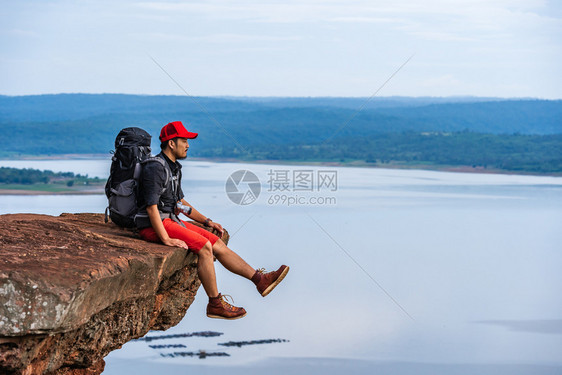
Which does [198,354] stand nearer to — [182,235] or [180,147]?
[182,235]

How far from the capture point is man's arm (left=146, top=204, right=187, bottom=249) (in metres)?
5.94

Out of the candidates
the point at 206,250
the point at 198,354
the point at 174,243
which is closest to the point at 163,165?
the point at 174,243

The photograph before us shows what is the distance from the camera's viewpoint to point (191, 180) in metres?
65.9

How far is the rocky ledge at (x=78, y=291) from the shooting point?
4512mm

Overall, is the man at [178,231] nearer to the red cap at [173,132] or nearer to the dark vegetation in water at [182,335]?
the red cap at [173,132]

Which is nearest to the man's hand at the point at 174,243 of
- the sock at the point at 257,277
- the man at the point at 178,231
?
the man at the point at 178,231

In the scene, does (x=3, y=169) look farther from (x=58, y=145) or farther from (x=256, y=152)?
(x=256, y=152)

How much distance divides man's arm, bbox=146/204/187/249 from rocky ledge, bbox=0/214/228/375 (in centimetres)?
7

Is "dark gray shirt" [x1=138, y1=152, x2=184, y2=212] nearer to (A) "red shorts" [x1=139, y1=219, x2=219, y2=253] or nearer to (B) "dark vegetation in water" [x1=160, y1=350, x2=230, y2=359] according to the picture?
(A) "red shorts" [x1=139, y1=219, x2=219, y2=253]

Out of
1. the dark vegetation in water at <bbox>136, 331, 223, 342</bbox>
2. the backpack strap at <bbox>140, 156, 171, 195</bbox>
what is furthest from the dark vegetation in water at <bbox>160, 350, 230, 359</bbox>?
the backpack strap at <bbox>140, 156, 171, 195</bbox>

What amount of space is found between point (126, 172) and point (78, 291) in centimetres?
166

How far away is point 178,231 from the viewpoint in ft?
20.1

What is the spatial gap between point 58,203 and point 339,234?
52.1ft

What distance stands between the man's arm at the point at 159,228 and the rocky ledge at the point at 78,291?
0.24 ft
